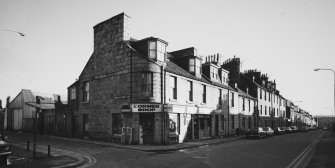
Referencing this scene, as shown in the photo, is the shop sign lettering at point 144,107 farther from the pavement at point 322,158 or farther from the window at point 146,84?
the pavement at point 322,158

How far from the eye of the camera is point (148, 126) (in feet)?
73.8

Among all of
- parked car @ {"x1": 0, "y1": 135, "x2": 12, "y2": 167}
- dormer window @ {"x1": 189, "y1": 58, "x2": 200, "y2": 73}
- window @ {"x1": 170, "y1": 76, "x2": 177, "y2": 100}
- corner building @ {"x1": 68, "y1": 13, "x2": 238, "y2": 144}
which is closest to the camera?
parked car @ {"x1": 0, "y1": 135, "x2": 12, "y2": 167}

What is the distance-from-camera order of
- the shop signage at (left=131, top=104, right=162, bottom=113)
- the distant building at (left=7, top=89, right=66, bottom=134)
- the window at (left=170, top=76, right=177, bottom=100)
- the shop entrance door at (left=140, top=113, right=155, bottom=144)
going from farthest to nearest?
the distant building at (left=7, top=89, right=66, bottom=134) → the window at (left=170, top=76, right=177, bottom=100) → the shop entrance door at (left=140, top=113, right=155, bottom=144) → the shop signage at (left=131, top=104, right=162, bottom=113)

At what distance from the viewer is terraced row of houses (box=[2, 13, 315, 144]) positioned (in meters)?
22.5

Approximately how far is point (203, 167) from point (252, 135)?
22.4m

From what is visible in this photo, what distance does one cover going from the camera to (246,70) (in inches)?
2217

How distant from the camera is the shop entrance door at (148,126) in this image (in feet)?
73.2

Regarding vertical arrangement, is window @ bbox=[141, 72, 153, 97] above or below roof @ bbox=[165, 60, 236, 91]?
below

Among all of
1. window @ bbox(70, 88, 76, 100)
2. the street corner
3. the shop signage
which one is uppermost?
window @ bbox(70, 88, 76, 100)

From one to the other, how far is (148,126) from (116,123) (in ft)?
11.6

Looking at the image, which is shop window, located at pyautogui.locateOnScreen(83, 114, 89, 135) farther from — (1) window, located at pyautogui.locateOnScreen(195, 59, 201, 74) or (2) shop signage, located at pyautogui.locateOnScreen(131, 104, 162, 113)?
(1) window, located at pyautogui.locateOnScreen(195, 59, 201, 74)

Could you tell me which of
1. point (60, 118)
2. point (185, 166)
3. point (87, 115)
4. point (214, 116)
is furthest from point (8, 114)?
point (185, 166)

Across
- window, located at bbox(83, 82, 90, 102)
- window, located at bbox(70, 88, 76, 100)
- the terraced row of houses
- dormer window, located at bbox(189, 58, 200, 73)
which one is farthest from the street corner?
dormer window, located at bbox(189, 58, 200, 73)

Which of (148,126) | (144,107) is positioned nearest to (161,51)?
(144,107)
